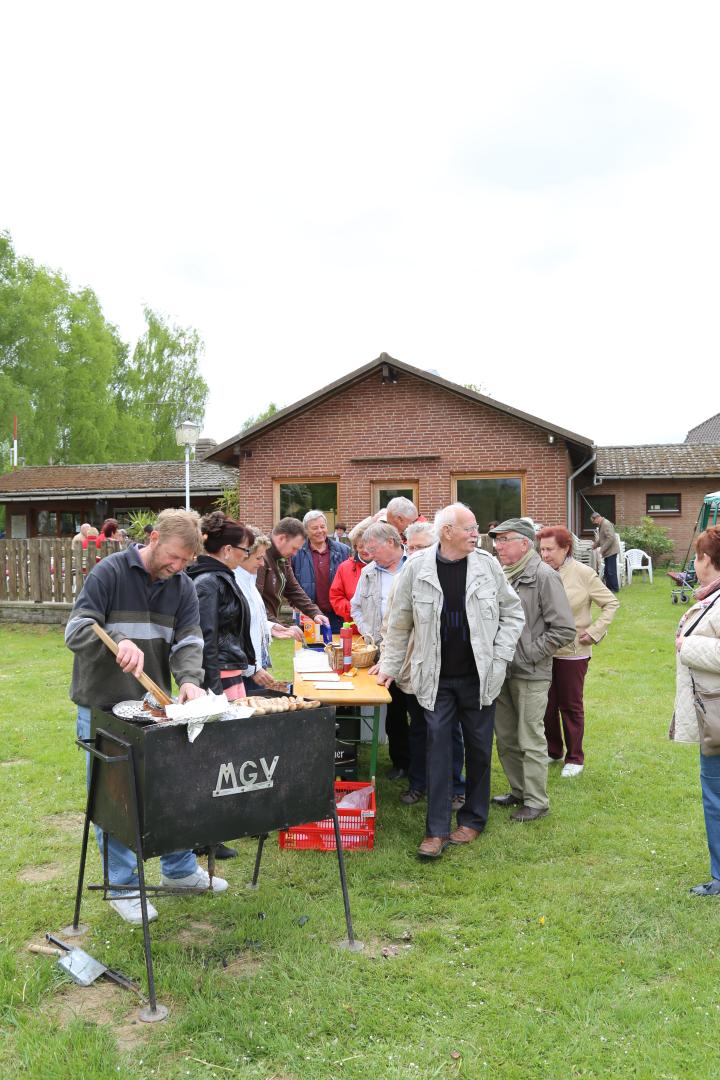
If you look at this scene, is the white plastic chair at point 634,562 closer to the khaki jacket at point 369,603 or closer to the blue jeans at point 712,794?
the khaki jacket at point 369,603

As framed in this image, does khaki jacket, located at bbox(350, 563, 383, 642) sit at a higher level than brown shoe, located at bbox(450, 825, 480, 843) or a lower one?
higher

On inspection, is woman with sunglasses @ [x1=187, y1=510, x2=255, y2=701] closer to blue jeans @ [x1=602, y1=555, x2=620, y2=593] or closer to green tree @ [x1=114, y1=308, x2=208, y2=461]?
blue jeans @ [x1=602, y1=555, x2=620, y2=593]

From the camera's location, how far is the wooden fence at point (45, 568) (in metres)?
14.3

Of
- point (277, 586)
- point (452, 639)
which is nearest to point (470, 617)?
point (452, 639)

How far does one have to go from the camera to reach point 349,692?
4.68 metres

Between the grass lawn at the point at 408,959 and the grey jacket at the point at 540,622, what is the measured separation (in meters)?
0.95

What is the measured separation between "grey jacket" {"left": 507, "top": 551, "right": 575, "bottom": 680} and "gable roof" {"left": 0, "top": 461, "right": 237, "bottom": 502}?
63.2 ft

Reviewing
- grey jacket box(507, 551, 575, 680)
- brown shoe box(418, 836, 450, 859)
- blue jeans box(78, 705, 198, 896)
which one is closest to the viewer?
blue jeans box(78, 705, 198, 896)

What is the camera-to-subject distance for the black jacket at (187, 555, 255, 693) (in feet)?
14.0

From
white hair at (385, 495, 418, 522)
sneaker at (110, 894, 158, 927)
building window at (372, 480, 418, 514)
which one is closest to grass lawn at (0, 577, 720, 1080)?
sneaker at (110, 894, 158, 927)

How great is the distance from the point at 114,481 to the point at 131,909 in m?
24.6

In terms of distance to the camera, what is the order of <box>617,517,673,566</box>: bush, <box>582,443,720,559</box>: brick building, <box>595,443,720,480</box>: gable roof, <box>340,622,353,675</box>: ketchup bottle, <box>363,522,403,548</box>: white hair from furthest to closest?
<box>582,443,720,559</box>: brick building < <box>595,443,720,480</box>: gable roof < <box>617,517,673,566</box>: bush < <box>363,522,403,548</box>: white hair < <box>340,622,353,675</box>: ketchup bottle

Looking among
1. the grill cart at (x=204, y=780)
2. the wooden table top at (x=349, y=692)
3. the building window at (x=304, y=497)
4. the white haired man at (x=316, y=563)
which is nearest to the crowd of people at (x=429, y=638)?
the wooden table top at (x=349, y=692)

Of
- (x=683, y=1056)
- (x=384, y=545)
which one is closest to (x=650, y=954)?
(x=683, y=1056)
